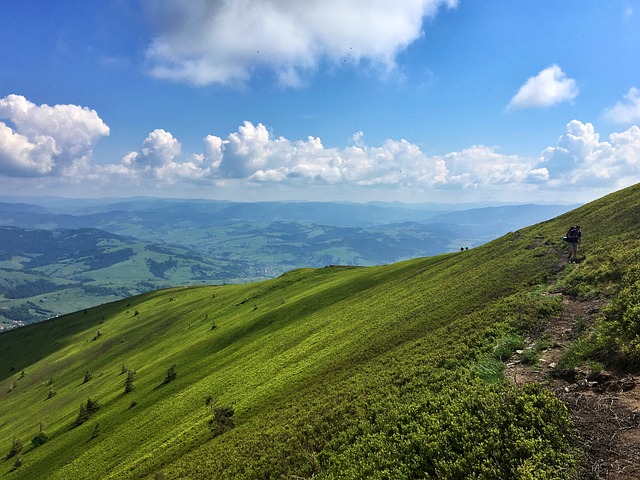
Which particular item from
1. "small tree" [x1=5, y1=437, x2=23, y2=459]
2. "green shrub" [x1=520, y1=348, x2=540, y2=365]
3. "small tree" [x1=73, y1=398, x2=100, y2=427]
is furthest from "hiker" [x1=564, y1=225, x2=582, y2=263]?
"small tree" [x1=5, y1=437, x2=23, y2=459]

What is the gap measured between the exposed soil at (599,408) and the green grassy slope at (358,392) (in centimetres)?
76

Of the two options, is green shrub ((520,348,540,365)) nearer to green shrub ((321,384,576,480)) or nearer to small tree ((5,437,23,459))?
green shrub ((321,384,576,480))

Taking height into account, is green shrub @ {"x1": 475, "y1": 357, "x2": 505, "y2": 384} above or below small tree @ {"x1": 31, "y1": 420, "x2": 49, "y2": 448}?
above

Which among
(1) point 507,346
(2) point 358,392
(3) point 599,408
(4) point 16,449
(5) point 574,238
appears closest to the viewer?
(3) point 599,408

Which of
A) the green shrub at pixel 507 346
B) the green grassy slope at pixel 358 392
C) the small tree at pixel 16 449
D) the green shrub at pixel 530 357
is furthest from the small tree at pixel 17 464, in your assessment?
the green shrub at pixel 530 357

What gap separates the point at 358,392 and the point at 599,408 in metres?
15.9

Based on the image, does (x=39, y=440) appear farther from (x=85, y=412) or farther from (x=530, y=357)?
(x=530, y=357)

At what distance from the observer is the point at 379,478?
1603 centimetres

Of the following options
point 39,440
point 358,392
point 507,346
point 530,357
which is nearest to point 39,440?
point 39,440

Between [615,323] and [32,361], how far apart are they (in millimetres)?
183591

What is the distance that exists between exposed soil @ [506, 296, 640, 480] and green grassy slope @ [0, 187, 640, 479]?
0.76 m

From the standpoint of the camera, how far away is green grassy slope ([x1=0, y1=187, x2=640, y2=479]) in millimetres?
15875

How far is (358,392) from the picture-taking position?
2656 cm

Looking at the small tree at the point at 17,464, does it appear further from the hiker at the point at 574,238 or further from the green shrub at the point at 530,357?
the hiker at the point at 574,238
